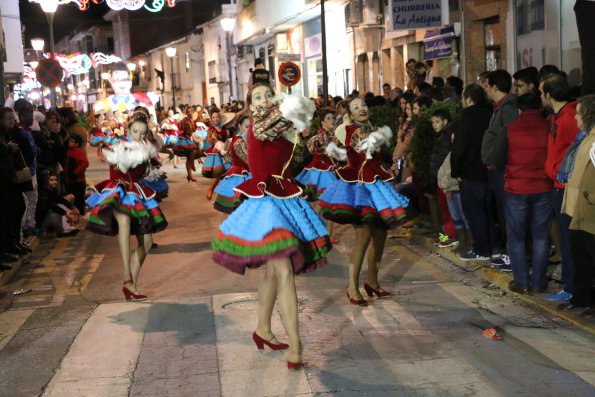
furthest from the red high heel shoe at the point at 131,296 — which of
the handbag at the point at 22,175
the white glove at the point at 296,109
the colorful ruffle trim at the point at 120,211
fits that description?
the handbag at the point at 22,175

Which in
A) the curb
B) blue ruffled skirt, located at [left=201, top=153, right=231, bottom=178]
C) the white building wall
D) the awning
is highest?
the white building wall

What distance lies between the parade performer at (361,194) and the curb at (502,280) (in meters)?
1.47

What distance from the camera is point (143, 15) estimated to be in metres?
80.4

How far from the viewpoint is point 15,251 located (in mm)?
12344

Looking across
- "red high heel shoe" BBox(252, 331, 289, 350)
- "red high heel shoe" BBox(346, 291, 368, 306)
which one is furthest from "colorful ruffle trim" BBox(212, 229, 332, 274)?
"red high heel shoe" BBox(346, 291, 368, 306)

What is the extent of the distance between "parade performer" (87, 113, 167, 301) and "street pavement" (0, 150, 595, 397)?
43cm

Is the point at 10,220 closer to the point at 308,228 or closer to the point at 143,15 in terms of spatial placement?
the point at 308,228

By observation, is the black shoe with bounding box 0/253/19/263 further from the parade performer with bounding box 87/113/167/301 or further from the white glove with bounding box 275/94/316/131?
the white glove with bounding box 275/94/316/131

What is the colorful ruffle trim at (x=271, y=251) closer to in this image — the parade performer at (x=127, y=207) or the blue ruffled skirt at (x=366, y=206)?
the blue ruffled skirt at (x=366, y=206)

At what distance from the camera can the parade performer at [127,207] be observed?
31.1ft

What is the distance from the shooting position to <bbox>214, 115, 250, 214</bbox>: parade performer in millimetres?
11438

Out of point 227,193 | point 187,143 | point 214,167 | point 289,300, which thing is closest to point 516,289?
point 289,300

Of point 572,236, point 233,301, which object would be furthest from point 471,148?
point 233,301

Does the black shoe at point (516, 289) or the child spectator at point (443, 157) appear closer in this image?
the black shoe at point (516, 289)
